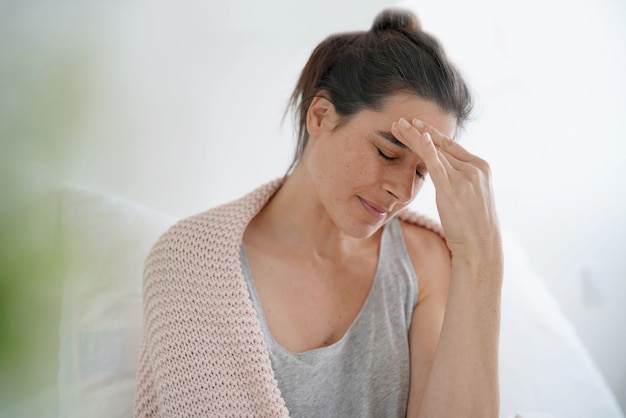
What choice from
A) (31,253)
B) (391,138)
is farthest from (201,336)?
(31,253)

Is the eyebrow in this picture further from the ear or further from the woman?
the ear

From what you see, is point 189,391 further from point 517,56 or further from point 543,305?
point 517,56

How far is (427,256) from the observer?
4.19 feet

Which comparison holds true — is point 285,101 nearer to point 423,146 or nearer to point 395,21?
point 395,21

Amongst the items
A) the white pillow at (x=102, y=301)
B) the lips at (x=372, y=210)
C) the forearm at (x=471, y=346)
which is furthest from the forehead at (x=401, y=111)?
the white pillow at (x=102, y=301)

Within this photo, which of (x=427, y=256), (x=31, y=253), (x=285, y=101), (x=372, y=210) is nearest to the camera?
(x=31, y=253)

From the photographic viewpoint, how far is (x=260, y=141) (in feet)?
5.33

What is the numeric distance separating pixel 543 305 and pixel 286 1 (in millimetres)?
1112

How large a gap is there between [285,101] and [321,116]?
53 cm

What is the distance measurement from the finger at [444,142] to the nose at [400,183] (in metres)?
0.07

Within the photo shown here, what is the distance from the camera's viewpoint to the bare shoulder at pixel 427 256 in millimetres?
1245

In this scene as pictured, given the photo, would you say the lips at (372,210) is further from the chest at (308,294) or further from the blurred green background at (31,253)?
the blurred green background at (31,253)

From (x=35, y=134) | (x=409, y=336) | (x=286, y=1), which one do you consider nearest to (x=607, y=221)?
(x=409, y=336)

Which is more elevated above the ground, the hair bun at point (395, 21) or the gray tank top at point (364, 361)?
the hair bun at point (395, 21)
